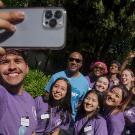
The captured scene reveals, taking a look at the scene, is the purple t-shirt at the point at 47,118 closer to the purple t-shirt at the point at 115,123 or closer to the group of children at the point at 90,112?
the group of children at the point at 90,112

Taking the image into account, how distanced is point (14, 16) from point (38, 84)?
796cm

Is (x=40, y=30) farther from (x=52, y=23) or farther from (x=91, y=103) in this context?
(x=91, y=103)

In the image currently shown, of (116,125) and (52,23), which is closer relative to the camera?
(52,23)

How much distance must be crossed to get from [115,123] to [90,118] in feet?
1.22

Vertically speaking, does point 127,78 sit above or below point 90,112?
above

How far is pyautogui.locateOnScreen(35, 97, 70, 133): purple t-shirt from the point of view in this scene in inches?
197

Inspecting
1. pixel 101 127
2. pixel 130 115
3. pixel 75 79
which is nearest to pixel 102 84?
pixel 75 79

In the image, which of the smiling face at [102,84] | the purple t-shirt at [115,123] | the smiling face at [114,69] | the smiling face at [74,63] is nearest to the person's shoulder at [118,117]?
the purple t-shirt at [115,123]

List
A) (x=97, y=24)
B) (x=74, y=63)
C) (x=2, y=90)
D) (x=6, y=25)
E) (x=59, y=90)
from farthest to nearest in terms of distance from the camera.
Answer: (x=97, y=24) < (x=74, y=63) < (x=59, y=90) < (x=2, y=90) < (x=6, y=25)

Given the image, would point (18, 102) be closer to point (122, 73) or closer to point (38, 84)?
point (122, 73)

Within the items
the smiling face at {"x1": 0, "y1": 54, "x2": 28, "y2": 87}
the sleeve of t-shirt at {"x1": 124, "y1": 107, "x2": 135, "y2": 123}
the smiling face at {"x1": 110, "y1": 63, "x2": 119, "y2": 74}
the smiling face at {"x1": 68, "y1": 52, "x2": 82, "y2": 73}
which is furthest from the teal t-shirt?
the smiling face at {"x1": 0, "y1": 54, "x2": 28, "y2": 87}

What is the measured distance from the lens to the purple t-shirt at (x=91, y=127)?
5.21 m

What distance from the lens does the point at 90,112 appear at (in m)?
5.44

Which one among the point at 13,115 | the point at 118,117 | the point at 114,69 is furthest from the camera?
the point at 114,69
